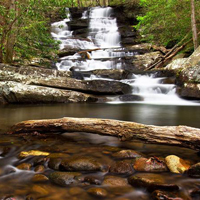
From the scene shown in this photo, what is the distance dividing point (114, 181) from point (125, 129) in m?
1.09

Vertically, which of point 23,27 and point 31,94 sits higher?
point 23,27

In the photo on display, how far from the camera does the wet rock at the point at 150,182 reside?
1700 millimetres

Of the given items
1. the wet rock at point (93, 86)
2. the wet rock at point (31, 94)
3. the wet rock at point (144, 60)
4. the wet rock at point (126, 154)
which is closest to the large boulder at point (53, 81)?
the wet rock at point (93, 86)

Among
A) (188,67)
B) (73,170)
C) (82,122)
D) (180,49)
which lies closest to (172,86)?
(188,67)

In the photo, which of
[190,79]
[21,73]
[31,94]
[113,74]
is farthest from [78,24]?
[190,79]

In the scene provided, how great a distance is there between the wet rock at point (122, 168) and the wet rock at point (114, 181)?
150 millimetres

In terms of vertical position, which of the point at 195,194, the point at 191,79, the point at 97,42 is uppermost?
the point at 97,42

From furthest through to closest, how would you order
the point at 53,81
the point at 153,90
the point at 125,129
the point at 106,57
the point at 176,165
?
the point at 106,57 → the point at 153,90 → the point at 53,81 → the point at 125,129 → the point at 176,165

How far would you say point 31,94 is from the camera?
8609 mm

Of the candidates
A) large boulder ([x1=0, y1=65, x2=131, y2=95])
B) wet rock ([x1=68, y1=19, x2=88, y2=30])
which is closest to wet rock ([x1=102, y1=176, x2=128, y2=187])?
large boulder ([x1=0, y1=65, x2=131, y2=95])

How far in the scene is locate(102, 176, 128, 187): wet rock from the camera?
1.85 m

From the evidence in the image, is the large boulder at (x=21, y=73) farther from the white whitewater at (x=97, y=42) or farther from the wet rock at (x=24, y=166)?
the wet rock at (x=24, y=166)

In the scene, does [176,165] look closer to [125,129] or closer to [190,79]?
[125,129]

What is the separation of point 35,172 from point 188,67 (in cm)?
887
